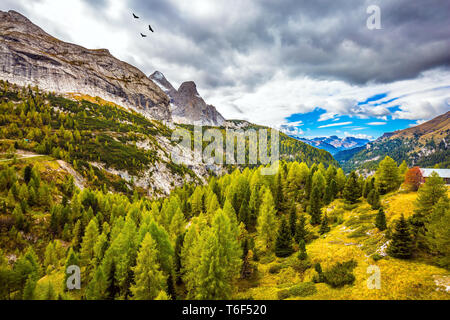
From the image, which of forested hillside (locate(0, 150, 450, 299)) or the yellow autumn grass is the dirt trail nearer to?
forested hillside (locate(0, 150, 450, 299))

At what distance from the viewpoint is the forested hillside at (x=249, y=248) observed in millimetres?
23672

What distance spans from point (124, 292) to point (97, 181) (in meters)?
98.1

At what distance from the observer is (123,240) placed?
30578mm

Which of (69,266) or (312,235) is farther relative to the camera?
(312,235)

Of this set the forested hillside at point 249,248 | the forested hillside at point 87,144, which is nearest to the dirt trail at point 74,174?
the forested hillside at point 87,144

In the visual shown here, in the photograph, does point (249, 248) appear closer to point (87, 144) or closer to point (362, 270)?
point (362, 270)

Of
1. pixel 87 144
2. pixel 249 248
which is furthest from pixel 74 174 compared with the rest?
pixel 249 248

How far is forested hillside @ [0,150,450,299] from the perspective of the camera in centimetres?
2367

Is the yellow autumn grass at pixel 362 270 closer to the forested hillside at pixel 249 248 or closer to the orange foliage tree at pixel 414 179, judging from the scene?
the forested hillside at pixel 249 248

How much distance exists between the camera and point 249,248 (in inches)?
1655
